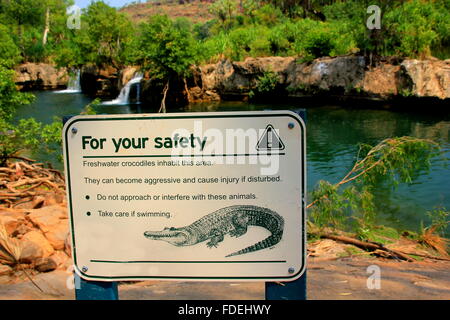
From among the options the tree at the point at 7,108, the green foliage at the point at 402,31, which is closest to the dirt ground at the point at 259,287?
the tree at the point at 7,108

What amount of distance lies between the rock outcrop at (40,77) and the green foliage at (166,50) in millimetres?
14653

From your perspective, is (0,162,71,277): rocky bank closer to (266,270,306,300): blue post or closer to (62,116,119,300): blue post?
(62,116,119,300): blue post

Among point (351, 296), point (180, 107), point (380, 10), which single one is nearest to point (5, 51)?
point (180, 107)

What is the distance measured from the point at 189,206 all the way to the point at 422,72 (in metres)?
17.5

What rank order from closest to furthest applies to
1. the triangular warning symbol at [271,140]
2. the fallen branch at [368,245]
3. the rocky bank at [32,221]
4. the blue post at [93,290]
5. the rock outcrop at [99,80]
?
the triangular warning symbol at [271,140] < the blue post at [93,290] < the rocky bank at [32,221] < the fallen branch at [368,245] < the rock outcrop at [99,80]

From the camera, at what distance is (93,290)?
188cm

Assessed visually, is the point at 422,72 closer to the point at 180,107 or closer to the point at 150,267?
the point at 180,107

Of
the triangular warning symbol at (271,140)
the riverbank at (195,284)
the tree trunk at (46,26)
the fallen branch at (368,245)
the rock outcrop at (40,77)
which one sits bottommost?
the fallen branch at (368,245)

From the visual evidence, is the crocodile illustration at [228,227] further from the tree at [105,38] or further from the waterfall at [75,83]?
the waterfall at [75,83]

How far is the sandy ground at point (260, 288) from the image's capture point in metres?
2.86

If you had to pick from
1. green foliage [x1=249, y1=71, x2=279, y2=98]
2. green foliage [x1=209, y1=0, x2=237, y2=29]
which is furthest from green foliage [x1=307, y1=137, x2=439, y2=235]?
green foliage [x1=209, y1=0, x2=237, y2=29]

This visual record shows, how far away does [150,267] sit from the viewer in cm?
182

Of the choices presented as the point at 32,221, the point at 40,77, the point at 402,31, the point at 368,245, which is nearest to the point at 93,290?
the point at 32,221

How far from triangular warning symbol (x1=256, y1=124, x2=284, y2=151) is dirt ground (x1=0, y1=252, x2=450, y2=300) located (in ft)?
4.48
